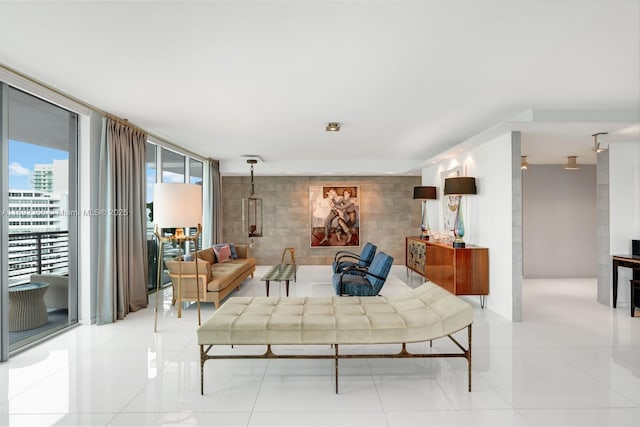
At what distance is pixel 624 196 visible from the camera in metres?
5.59

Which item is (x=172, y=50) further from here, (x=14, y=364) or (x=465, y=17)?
(x=14, y=364)

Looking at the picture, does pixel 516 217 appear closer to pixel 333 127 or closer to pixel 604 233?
pixel 604 233

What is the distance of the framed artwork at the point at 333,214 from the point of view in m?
9.78

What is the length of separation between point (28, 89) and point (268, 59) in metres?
2.47

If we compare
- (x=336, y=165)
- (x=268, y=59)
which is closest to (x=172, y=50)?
(x=268, y=59)

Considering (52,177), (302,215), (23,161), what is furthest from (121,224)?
(302,215)

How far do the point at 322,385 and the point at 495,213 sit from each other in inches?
142

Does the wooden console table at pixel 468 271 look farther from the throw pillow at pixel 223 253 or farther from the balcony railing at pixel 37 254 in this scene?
the balcony railing at pixel 37 254

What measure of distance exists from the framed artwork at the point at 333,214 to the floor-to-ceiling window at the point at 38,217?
19.7 feet

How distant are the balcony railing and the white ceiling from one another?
1606 mm

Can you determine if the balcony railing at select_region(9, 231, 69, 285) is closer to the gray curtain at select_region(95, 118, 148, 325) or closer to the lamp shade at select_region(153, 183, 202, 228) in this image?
the gray curtain at select_region(95, 118, 148, 325)

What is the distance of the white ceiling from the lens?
2.35 meters

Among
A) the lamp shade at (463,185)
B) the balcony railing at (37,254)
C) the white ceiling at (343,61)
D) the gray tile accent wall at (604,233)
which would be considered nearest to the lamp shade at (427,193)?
the lamp shade at (463,185)

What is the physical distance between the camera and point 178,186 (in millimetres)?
4352
